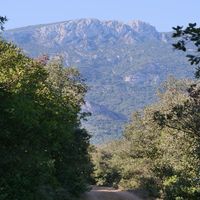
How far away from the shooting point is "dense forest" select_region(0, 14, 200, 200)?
17.7 metres

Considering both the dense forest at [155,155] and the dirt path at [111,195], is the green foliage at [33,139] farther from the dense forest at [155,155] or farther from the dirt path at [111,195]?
the dirt path at [111,195]

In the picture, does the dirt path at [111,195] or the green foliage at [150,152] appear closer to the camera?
the green foliage at [150,152]

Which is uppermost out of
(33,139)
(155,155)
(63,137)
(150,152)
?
(150,152)

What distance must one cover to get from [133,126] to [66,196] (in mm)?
29387

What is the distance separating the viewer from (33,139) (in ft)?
90.0

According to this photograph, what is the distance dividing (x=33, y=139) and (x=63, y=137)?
6.14 m

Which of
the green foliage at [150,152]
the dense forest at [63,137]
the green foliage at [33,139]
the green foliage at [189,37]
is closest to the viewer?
the green foliage at [189,37]

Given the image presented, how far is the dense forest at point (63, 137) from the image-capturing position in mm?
17703

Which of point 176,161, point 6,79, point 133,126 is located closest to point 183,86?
point 133,126

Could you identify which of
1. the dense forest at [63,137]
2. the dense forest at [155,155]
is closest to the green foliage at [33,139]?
the dense forest at [63,137]

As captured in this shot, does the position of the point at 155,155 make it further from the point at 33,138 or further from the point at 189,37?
the point at 189,37

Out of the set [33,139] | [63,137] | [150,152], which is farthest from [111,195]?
[33,139]

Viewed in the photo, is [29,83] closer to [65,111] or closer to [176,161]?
[65,111]

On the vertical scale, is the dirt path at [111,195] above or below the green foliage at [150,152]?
below
